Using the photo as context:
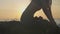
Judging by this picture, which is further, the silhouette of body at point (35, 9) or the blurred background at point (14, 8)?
the blurred background at point (14, 8)

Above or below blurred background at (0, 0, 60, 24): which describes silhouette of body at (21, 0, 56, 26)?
below

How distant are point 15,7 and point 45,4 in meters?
0.39

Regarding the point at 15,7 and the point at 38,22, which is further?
the point at 15,7

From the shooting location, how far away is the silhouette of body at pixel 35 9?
1092mm

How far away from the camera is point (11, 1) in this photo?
1396 millimetres

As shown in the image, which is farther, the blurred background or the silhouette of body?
the blurred background

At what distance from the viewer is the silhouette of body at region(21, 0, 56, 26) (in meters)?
1.09

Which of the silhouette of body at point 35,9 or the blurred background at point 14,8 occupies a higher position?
the blurred background at point 14,8

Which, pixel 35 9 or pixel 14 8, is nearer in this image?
pixel 35 9

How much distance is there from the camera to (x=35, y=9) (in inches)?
44.7

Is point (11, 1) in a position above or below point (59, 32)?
above

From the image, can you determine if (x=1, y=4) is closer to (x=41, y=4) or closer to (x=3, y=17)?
(x=3, y=17)

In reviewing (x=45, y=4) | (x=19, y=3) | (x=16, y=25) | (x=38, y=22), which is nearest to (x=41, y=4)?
(x=45, y=4)

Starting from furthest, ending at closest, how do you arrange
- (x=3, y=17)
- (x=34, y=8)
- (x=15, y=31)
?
(x=3, y=17) < (x=34, y=8) < (x=15, y=31)
